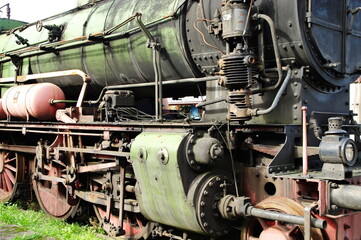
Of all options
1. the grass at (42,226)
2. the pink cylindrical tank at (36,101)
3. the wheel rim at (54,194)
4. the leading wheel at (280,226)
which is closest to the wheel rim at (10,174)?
the grass at (42,226)

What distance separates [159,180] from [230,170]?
0.83 metres

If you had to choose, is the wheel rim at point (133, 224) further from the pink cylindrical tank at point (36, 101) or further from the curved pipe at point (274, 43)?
the curved pipe at point (274, 43)

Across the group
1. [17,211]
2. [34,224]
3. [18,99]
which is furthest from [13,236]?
[18,99]

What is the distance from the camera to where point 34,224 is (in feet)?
21.4

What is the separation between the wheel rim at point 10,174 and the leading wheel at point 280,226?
5290 millimetres

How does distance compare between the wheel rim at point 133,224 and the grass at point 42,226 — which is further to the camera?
the grass at point 42,226

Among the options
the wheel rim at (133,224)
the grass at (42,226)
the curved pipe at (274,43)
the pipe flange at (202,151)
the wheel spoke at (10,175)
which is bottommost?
the grass at (42,226)

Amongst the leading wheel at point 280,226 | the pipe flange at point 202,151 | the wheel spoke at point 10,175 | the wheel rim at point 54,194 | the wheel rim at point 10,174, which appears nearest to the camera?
the leading wheel at point 280,226

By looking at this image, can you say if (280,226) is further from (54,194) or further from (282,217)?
(54,194)

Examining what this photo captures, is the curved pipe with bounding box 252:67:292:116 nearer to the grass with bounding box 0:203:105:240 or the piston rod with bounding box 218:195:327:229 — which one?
the piston rod with bounding box 218:195:327:229

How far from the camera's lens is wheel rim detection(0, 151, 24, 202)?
7922 mm

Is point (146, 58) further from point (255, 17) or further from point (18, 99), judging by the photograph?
point (18, 99)

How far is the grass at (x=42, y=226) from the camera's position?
576 centimetres

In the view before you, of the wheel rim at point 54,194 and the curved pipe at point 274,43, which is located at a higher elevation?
the curved pipe at point 274,43
